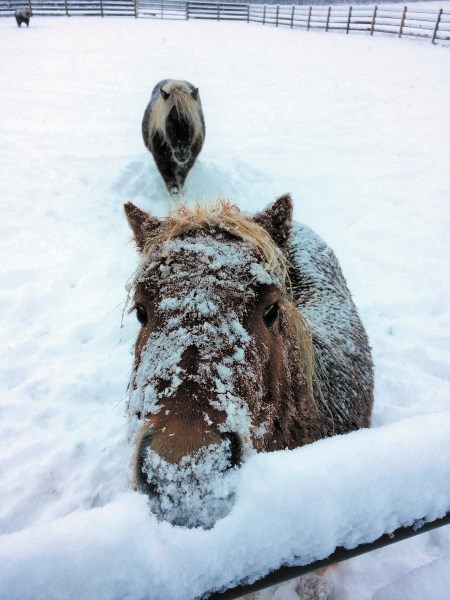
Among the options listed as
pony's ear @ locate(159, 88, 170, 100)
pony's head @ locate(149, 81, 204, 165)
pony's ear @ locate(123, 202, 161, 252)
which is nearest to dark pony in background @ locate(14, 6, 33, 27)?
pony's head @ locate(149, 81, 204, 165)

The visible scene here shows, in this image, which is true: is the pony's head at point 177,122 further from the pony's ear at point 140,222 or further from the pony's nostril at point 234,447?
the pony's nostril at point 234,447

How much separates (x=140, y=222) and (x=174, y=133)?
5.57 m

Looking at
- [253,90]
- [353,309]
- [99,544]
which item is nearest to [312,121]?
[253,90]

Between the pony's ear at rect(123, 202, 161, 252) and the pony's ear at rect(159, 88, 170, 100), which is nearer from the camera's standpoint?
the pony's ear at rect(123, 202, 161, 252)

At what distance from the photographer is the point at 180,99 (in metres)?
6.83

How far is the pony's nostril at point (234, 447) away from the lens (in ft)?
3.61

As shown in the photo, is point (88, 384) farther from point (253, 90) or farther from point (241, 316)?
point (253, 90)

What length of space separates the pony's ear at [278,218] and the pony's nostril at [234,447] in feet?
3.60

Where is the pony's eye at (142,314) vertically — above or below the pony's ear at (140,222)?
below

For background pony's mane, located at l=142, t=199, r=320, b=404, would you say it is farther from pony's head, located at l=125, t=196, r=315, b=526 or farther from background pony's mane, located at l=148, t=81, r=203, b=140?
background pony's mane, located at l=148, t=81, r=203, b=140

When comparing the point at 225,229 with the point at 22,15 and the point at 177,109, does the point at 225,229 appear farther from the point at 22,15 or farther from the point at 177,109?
the point at 22,15

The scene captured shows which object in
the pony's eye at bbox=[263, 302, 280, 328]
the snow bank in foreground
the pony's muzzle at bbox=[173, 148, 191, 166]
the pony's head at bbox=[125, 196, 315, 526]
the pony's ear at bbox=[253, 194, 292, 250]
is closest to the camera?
the snow bank in foreground

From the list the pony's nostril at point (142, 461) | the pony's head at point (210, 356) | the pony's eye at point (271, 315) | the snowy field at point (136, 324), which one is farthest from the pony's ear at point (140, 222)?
the snowy field at point (136, 324)

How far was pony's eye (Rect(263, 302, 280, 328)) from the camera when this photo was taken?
1.65 m
